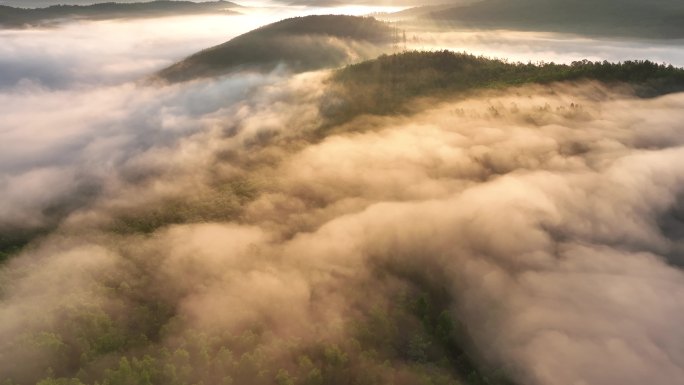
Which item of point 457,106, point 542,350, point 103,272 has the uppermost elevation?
point 457,106

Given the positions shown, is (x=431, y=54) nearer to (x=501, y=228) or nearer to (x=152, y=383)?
(x=501, y=228)

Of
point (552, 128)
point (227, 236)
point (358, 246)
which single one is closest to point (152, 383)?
point (227, 236)

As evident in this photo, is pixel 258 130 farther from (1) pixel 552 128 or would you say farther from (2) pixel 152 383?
(2) pixel 152 383

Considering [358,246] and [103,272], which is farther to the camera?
[358,246]

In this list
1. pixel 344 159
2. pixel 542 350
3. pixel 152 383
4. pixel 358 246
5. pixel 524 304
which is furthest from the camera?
pixel 344 159

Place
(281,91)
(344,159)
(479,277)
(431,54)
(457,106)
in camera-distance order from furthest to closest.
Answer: (281,91), (431,54), (457,106), (344,159), (479,277)

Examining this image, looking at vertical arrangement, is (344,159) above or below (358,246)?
above
